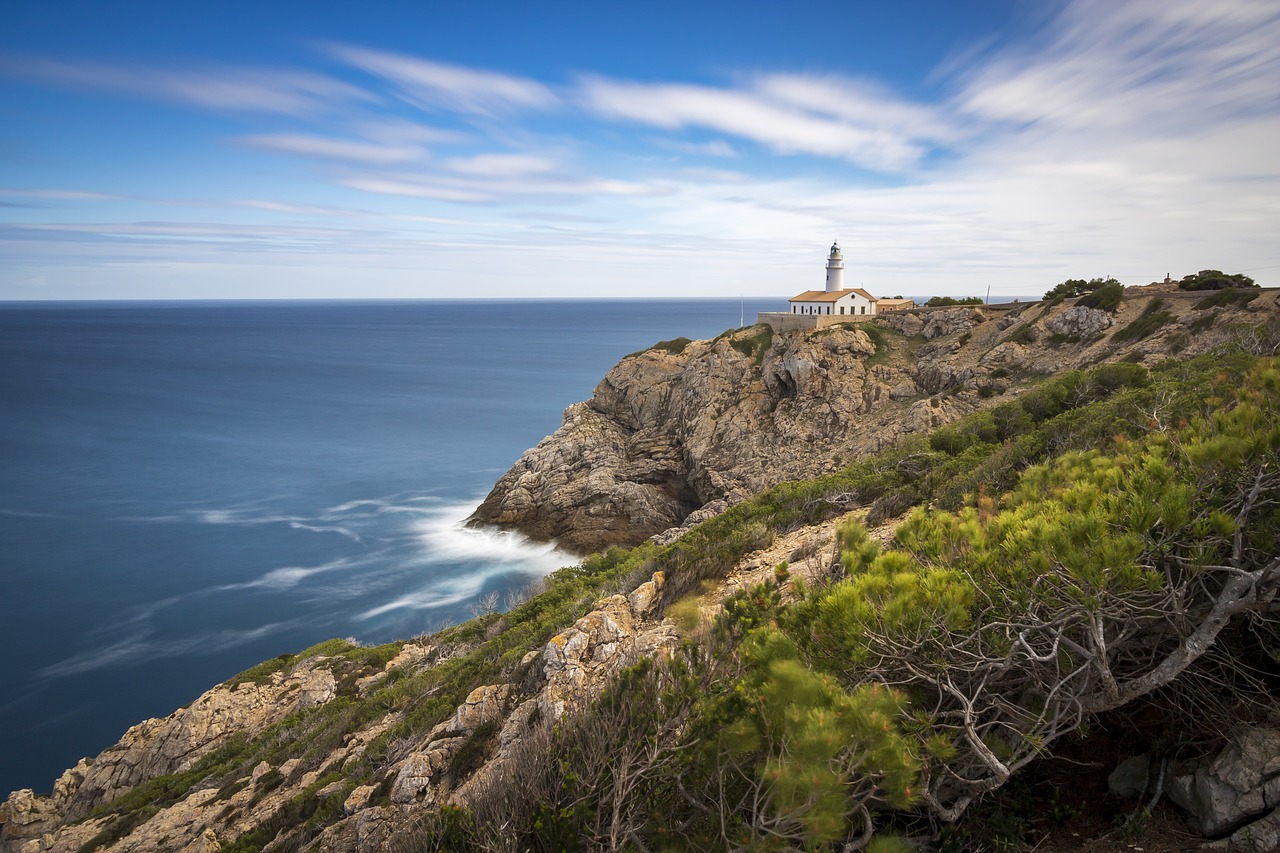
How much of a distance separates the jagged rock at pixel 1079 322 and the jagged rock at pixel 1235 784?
35927 millimetres

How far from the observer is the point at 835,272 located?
57.2m

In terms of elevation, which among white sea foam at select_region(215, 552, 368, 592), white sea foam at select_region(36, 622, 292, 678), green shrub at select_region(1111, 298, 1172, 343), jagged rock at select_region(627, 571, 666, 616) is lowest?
white sea foam at select_region(36, 622, 292, 678)

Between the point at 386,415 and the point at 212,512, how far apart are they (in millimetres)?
30747

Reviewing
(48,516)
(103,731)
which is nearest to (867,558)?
(103,731)

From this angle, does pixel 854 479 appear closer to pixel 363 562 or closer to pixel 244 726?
pixel 244 726

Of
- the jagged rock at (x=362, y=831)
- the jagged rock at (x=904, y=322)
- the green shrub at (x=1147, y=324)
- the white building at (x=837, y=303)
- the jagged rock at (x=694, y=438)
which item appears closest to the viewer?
the jagged rock at (x=362, y=831)

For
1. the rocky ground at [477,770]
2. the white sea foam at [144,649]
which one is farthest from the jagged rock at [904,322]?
the white sea foam at [144,649]

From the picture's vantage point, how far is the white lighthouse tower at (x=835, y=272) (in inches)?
2247

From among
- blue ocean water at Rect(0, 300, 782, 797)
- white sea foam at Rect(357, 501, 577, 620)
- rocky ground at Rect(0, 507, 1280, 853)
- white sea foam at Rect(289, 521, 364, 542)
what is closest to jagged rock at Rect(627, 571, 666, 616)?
rocky ground at Rect(0, 507, 1280, 853)

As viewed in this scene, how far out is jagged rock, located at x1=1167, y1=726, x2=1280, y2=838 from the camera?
4719 millimetres

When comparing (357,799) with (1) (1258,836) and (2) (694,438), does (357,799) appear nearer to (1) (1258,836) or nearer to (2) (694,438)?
(1) (1258,836)

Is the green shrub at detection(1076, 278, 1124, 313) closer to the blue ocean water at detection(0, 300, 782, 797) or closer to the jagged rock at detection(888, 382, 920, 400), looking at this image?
the jagged rock at detection(888, 382, 920, 400)

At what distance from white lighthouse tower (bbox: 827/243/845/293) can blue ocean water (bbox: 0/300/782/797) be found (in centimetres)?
3255

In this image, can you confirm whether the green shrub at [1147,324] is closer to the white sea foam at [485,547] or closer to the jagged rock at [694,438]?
the jagged rock at [694,438]
